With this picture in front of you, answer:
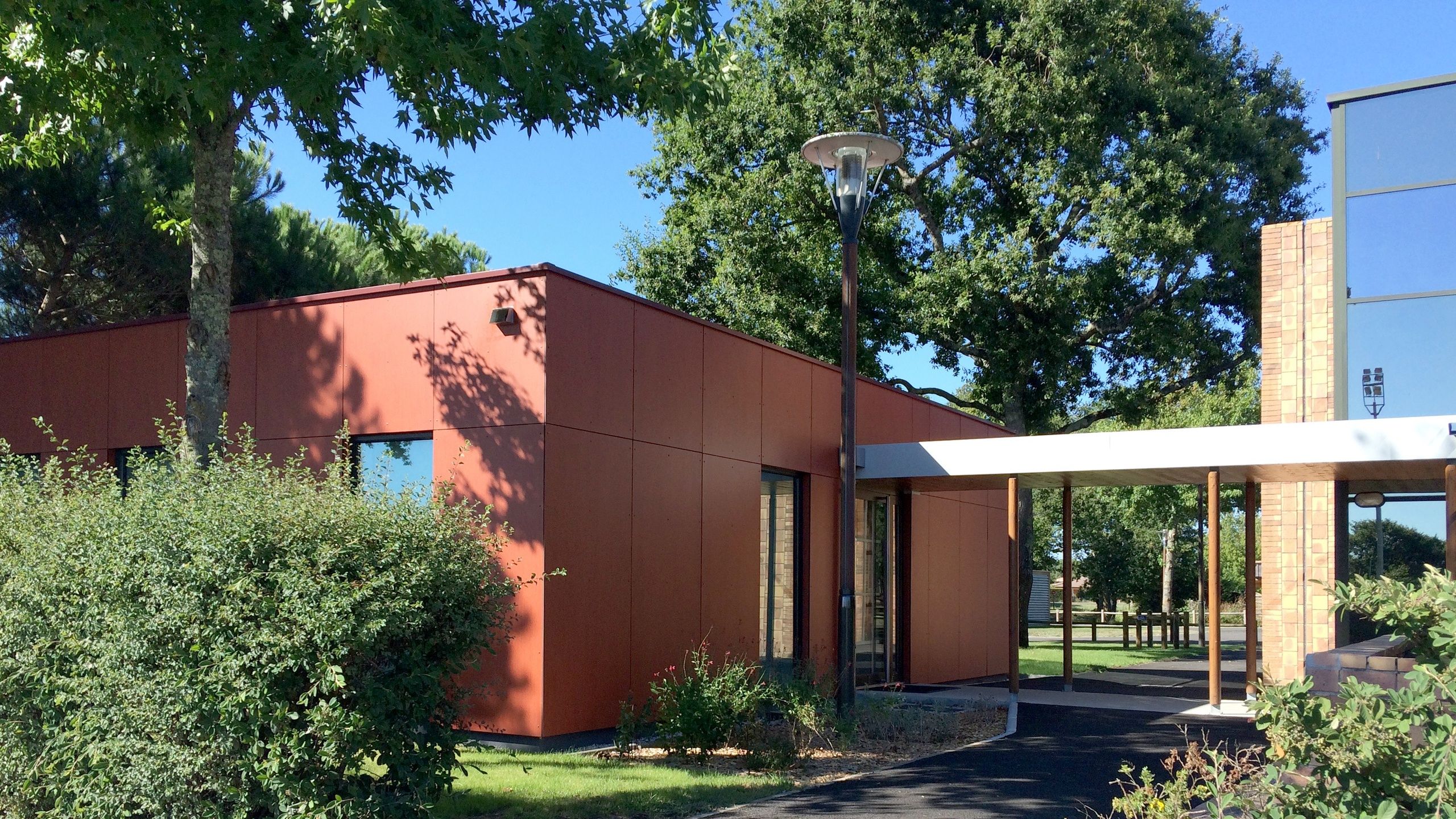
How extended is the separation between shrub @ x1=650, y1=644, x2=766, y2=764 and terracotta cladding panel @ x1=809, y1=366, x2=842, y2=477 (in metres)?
4.88

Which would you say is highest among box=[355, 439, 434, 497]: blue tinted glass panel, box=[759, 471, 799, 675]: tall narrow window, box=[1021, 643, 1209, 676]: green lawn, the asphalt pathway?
box=[355, 439, 434, 497]: blue tinted glass panel

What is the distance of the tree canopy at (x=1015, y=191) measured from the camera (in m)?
23.2

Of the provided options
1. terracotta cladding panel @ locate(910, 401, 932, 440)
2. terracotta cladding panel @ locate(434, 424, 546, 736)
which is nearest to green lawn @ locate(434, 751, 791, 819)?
terracotta cladding panel @ locate(434, 424, 546, 736)

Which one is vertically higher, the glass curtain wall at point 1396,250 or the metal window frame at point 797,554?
the glass curtain wall at point 1396,250

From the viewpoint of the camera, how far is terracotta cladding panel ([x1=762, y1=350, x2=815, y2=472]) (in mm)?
13844

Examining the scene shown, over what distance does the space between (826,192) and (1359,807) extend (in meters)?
22.8

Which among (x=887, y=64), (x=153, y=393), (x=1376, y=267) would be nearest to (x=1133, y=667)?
(x=1376, y=267)

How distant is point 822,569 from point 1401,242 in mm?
7695

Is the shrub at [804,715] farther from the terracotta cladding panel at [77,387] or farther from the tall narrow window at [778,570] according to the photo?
the terracotta cladding panel at [77,387]

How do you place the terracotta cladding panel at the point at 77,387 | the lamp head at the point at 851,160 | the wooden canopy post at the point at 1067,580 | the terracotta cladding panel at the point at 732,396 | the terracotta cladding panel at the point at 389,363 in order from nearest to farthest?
the lamp head at the point at 851,160, the terracotta cladding panel at the point at 389,363, the terracotta cladding panel at the point at 732,396, the terracotta cladding panel at the point at 77,387, the wooden canopy post at the point at 1067,580

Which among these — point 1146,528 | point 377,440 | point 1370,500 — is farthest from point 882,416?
point 1146,528

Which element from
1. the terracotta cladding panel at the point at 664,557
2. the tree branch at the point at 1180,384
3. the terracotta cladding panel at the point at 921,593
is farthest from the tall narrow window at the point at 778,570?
the tree branch at the point at 1180,384

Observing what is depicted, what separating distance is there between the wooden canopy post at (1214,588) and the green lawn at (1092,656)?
5303 millimetres

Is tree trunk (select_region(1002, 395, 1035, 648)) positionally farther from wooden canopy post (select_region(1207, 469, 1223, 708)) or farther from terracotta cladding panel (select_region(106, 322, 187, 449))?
terracotta cladding panel (select_region(106, 322, 187, 449))
